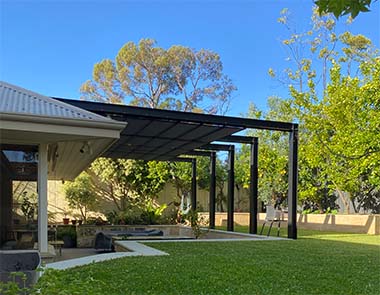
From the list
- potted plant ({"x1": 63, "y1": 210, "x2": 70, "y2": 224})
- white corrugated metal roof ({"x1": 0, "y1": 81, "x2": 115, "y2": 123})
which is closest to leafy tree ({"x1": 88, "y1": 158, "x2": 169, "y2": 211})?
potted plant ({"x1": 63, "y1": 210, "x2": 70, "y2": 224})

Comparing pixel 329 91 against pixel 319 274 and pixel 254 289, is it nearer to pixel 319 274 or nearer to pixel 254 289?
pixel 319 274

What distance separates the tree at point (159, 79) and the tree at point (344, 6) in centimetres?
2534

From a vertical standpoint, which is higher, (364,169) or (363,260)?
(364,169)

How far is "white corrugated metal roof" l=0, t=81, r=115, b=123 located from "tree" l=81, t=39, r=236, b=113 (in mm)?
19841

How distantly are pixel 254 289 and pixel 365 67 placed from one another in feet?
42.2

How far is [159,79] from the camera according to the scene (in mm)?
28344

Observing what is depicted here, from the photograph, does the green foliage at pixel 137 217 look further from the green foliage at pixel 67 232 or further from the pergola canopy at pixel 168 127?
the pergola canopy at pixel 168 127

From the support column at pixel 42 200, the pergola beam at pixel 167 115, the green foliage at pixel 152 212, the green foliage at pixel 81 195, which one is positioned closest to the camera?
the support column at pixel 42 200

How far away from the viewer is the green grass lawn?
488cm

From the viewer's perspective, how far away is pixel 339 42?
22.0 m

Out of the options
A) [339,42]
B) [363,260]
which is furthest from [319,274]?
[339,42]

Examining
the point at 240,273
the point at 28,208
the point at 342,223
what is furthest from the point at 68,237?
the point at 240,273

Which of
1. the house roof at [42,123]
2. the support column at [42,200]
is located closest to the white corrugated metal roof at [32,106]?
the house roof at [42,123]

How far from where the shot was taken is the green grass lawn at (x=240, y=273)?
4875 millimetres
